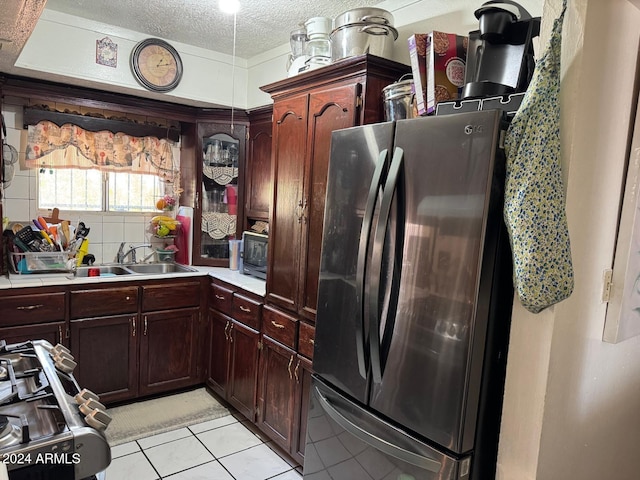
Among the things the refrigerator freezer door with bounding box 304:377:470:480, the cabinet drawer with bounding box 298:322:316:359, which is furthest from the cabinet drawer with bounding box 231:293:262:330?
the refrigerator freezer door with bounding box 304:377:470:480

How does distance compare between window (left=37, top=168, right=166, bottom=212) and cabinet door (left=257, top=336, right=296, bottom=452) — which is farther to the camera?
window (left=37, top=168, right=166, bottom=212)

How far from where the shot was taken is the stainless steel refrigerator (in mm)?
1263

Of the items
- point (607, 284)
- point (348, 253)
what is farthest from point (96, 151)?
point (607, 284)

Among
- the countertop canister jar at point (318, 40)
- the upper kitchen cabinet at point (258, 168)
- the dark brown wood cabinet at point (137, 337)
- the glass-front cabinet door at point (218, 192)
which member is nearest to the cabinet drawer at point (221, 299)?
the dark brown wood cabinet at point (137, 337)

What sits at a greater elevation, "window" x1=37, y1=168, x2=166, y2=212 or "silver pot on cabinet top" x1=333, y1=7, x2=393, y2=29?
"silver pot on cabinet top" x1=333, y1=7, x2=393, y2=29

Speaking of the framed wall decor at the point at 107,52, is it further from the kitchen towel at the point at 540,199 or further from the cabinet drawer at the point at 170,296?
the kitchen towel at the point at 540,199

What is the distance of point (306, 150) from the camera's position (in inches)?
90.7

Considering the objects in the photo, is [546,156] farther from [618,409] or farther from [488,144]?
[618,409]

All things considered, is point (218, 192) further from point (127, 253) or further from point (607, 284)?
point (607, 284)

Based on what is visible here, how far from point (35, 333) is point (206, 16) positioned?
86.4 inches

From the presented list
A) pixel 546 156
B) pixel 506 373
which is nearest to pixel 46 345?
pixel 506 373

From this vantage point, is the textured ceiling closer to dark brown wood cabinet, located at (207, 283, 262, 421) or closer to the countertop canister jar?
Result: the countertop canister jar

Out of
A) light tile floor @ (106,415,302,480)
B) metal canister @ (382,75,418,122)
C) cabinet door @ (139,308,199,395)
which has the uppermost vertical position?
metal canister @ (382,75,418,122)

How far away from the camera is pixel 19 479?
89 centimetres
